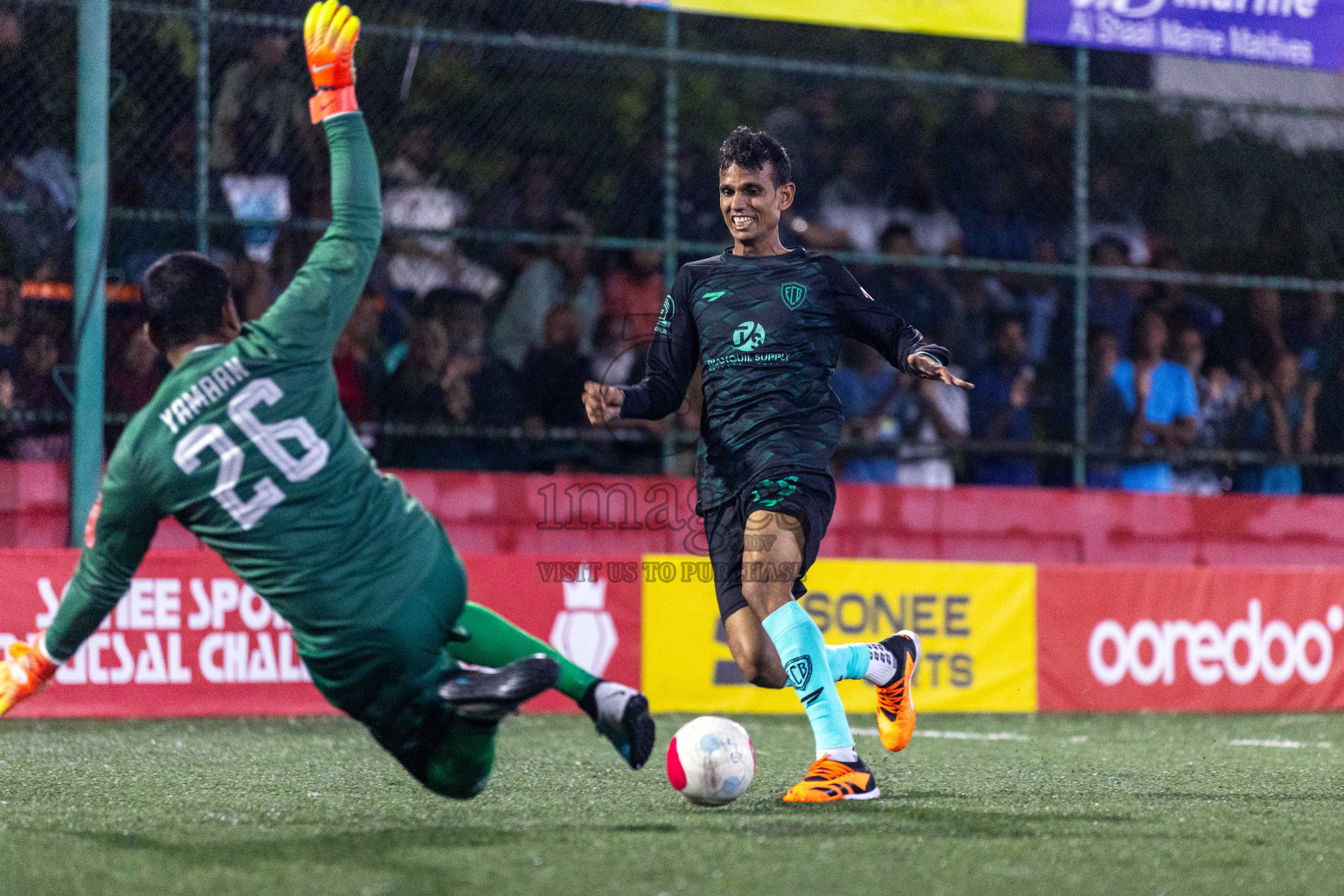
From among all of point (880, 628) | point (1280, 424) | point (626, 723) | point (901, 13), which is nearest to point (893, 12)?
point (901, 13)

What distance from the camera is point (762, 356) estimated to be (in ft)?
19.2

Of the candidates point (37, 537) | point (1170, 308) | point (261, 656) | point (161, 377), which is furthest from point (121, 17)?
point (1170, 308)

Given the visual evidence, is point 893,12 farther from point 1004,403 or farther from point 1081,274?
point 1004,403

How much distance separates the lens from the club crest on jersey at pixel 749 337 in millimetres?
5852

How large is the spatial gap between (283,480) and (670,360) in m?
1.85

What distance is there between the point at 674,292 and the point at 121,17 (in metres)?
5.16

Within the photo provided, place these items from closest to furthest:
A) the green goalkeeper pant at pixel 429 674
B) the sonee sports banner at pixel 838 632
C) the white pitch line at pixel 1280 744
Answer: the green goalkeeper pant at pixel 429 674
the white pitch line at pixel 1280 744
the sonee sports banner at pixel 838 632

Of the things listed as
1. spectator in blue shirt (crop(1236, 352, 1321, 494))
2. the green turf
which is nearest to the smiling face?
the green turf

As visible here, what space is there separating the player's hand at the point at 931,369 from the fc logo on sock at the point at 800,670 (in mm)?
972

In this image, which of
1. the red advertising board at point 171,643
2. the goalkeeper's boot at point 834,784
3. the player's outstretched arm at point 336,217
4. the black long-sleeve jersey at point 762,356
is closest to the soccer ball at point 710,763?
the goalkeeper's boot at point 834,784

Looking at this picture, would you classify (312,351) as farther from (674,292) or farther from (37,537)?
(37,537)

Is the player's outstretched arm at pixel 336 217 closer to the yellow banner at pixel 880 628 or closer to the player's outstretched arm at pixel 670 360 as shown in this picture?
the player's outstretched arm at pixel 670 360

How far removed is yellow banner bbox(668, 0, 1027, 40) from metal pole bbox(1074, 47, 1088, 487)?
40.8 inches

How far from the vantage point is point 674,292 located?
610 centimetres
